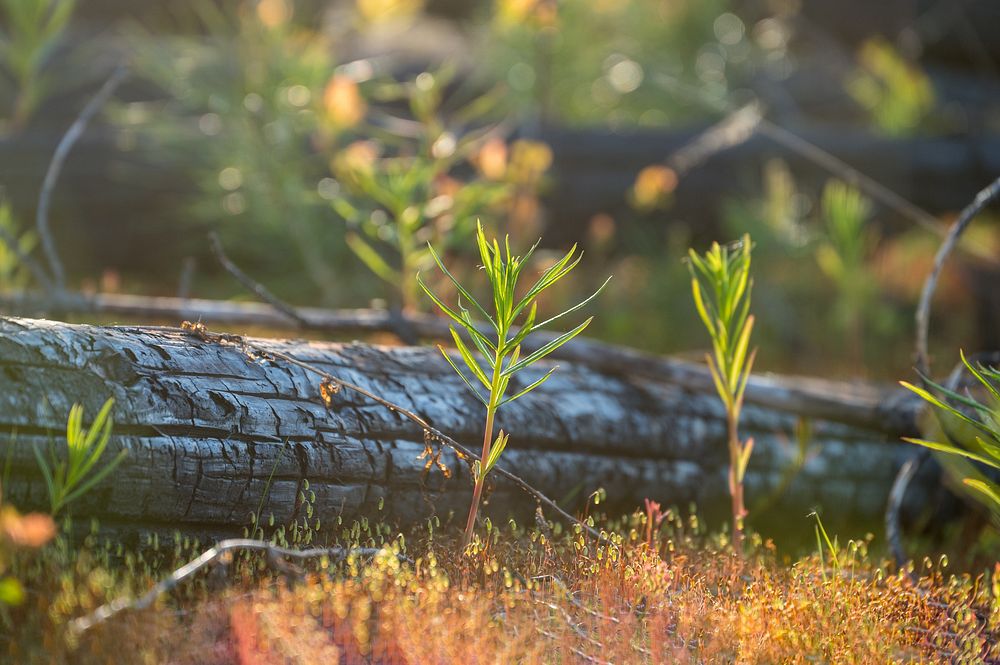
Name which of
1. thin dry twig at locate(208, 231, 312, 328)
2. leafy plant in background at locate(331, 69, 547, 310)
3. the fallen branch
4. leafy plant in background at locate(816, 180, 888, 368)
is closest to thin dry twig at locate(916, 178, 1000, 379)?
the fallen branch

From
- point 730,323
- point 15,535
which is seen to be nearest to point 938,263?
point 730,323

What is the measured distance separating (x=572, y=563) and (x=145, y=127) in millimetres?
4356

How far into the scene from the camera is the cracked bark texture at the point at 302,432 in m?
1.96

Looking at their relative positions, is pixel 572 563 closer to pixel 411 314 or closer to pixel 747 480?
pixel 747 480

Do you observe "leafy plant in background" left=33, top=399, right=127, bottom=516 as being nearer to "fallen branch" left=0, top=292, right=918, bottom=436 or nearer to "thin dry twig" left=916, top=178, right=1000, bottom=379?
"fallen branch" left=0, top=292, right=918, bottom=436

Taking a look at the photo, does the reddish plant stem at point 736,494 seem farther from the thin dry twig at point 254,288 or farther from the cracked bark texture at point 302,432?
the thin dry twig at point 254,288

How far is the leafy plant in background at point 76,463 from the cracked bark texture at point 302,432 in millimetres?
33

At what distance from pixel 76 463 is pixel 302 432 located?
0.54 metres

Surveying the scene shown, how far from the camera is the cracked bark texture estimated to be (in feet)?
6.42

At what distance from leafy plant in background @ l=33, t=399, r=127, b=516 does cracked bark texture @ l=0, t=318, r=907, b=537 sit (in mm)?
33

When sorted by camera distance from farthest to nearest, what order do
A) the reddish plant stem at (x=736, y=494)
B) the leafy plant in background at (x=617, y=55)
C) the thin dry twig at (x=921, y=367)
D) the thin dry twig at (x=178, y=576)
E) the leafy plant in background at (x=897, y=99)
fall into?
1. the leafy plant in background at (x=897, y=99)
2. the leafy plant in background at (x=617, y=55)
3. the thin dry twig at (x=921, y=367)
4. the reddish plant stem at (x=736, y=494)
5. the thin dry twig at (x=178, y=576)

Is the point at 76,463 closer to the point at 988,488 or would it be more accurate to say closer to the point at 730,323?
the point at 730,323

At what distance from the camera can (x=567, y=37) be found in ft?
22.2

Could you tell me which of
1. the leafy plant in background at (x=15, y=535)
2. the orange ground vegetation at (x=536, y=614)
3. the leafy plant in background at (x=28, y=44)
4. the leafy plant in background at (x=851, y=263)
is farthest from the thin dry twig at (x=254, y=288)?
the leafy plant in background at (x=851, y=263)
